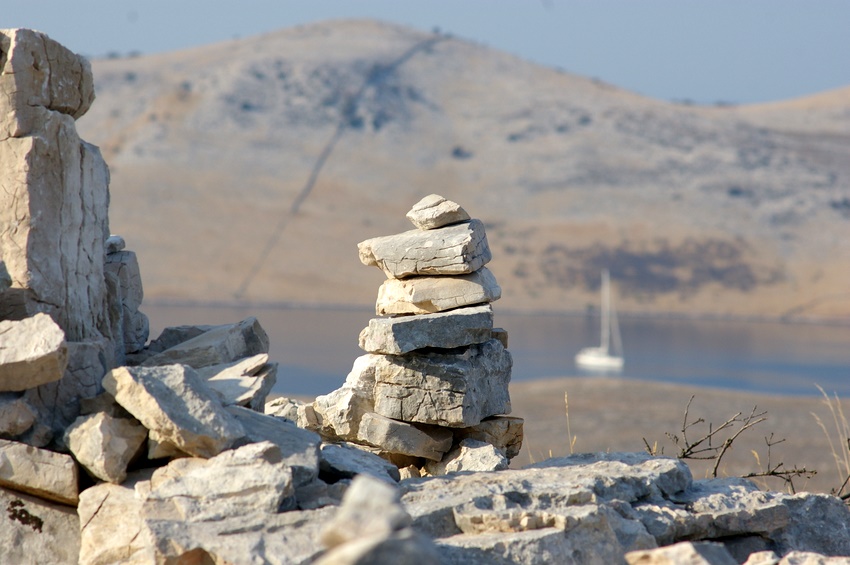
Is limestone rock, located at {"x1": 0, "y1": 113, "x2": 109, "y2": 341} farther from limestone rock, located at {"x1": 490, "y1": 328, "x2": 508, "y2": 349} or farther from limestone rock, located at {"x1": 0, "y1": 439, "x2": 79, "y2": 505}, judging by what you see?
limestone rock, located at {"x1": 490, "y1": 328, "x2": 508, "y2": 349}

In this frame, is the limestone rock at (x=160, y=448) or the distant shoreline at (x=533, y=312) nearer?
the limestone rock at (x=160, y=448)

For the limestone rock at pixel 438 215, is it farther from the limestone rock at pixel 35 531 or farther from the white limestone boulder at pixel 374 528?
the white limestone boulder at pixel 374 528

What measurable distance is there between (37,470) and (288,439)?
4.06 ft

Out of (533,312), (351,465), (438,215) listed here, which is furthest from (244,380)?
(533,312)

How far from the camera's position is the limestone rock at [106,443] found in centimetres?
473

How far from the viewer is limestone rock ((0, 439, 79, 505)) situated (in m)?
4.81

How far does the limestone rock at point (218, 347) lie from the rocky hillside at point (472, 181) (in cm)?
4433

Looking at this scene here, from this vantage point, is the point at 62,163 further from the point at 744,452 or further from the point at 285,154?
the point at 285,154

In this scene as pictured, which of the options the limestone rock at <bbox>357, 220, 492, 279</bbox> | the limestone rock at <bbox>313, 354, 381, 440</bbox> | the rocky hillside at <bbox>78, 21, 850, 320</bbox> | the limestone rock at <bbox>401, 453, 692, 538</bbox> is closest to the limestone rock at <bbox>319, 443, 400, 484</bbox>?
the limestone rock at <bbox>401, 453, 692, 538</bbox>

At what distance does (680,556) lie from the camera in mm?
4035

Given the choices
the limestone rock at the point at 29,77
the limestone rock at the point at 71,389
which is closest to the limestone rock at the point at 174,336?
the limestone rock at the point at 71,389

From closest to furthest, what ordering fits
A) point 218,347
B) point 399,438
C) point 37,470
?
1. point 37,470
2. point 218,347
3. point 399,438

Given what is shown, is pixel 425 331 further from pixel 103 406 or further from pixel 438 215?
pixel 103 406

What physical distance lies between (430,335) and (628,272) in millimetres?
52383
